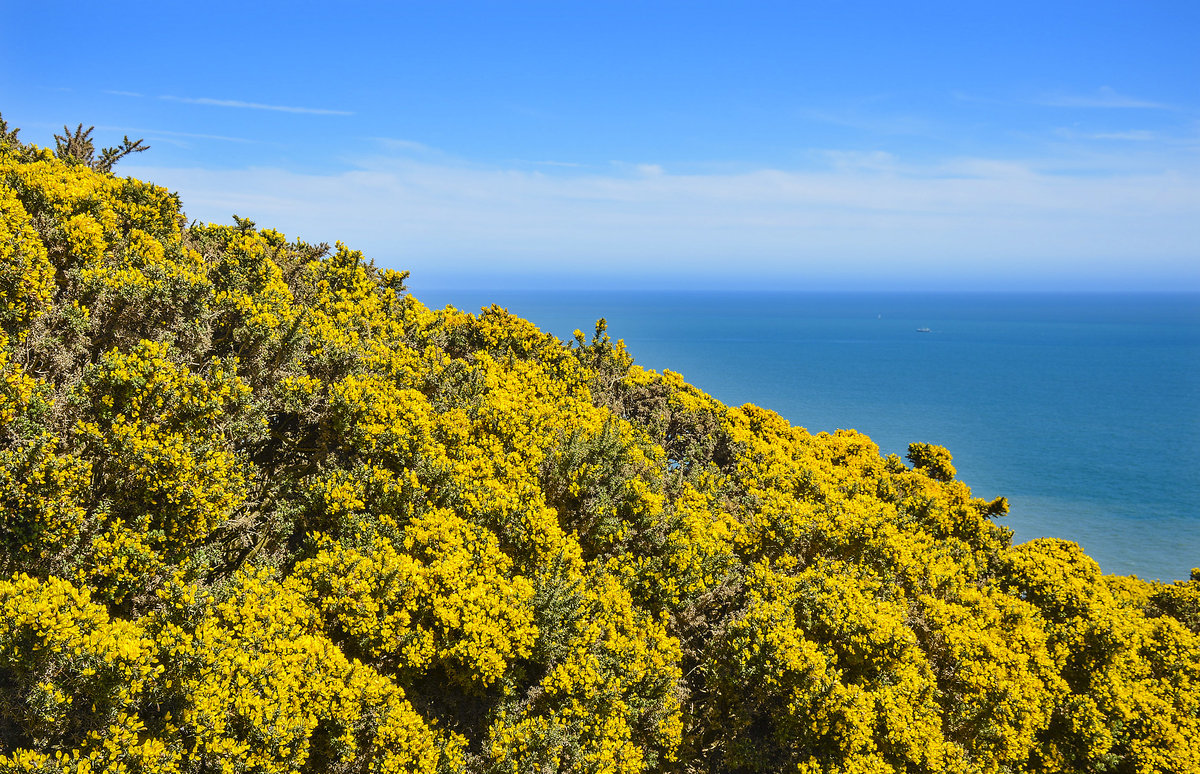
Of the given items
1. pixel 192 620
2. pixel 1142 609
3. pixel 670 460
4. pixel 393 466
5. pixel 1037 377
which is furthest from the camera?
pixel 1037 377

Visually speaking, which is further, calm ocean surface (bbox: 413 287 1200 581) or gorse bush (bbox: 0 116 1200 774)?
calm ocean surface (bbox: 413 287 1200 581)

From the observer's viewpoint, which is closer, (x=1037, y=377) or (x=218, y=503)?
(x=218, y=503)

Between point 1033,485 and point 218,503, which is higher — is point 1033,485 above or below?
below

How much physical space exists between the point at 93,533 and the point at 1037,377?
172523 mm

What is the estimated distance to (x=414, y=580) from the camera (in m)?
13.0

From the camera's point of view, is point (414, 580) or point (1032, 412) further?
point (1032, 412)

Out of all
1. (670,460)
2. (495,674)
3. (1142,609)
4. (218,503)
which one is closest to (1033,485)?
(1142,609)

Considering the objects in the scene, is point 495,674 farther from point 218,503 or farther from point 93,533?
point 93,533

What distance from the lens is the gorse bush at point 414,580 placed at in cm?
1057

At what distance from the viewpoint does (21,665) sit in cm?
920

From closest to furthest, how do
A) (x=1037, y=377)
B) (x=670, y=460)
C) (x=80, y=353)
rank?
(x=80, y=353)
(x=670, y=460)
(x=1037, y=377)

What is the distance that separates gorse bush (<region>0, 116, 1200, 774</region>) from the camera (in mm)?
10570

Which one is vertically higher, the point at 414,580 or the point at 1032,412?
the point at 414,580

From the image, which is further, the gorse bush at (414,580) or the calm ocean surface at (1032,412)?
the calm ocean surface at (1032,412)
